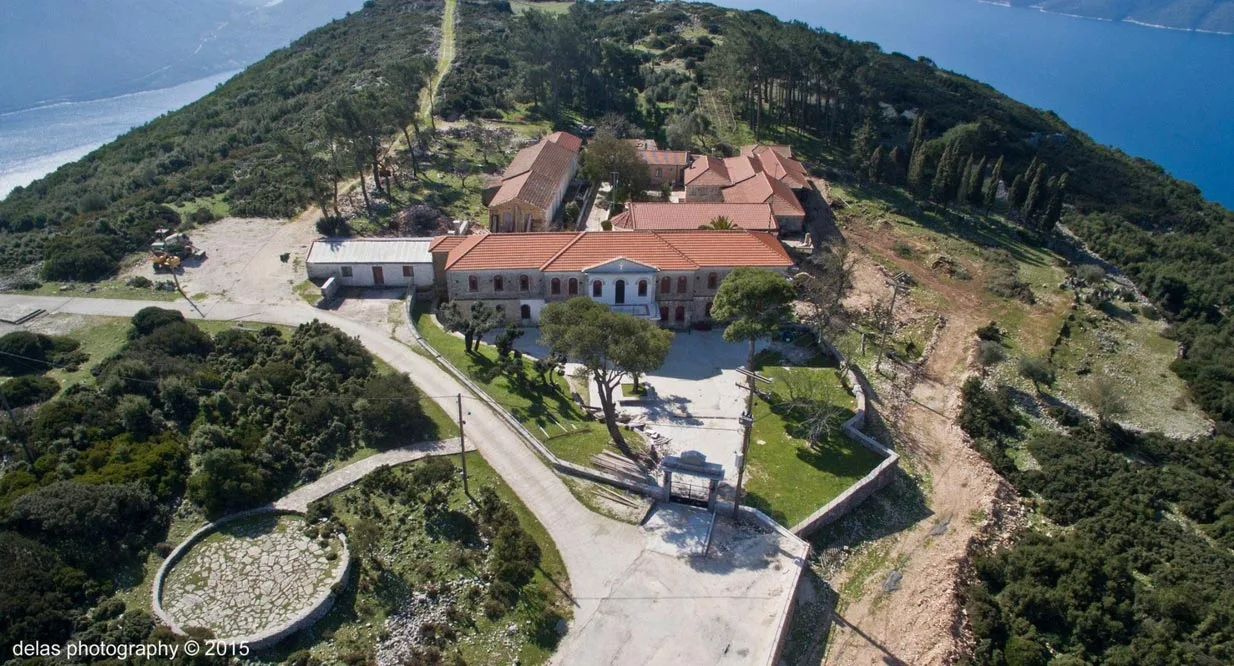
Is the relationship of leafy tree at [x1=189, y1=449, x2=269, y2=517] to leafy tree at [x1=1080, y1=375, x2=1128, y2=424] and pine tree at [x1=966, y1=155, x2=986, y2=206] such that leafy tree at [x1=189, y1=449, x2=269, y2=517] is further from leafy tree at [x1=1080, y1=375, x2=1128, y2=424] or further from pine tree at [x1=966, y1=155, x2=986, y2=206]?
pine tree at [x1=966, y1=155, x2=986, y2=206]

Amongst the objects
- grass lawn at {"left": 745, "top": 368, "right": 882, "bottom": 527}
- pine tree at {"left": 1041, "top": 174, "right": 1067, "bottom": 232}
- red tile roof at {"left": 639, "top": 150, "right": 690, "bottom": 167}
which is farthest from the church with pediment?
pine tree at {"left": 1041, "top": 174, "right": 1067, "bottom": 232}

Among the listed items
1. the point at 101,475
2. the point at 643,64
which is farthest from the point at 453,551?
the point at 643,64

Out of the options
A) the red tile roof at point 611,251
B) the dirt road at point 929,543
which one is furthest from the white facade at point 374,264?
the dirt road at point 929,543

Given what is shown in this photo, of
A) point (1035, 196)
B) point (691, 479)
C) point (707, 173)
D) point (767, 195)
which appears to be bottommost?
point (691, 479)

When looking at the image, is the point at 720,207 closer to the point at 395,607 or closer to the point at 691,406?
the point at 691,406

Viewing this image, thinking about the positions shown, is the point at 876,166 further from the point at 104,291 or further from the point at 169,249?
A: the point at 104,291

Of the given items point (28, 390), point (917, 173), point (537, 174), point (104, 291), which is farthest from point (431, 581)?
point (917, 173)
